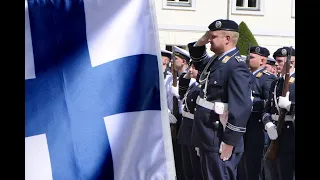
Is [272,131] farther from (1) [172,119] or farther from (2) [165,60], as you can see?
(2) [165,60]

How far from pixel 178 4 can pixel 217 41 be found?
19.0m

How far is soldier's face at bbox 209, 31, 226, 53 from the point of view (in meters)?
5.55

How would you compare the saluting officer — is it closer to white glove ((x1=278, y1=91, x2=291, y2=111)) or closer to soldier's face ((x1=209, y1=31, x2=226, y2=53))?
white glove ((x1=278, y1=91, x2=291, y2=111))

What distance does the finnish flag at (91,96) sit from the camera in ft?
8.92

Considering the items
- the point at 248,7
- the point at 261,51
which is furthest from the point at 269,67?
the point at 248,7

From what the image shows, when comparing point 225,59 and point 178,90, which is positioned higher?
point 225,59

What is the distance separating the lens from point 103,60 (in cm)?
277

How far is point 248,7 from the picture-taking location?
25312 mm

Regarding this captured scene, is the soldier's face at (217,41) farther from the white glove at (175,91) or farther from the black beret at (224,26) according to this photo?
the white glove at (175,91)

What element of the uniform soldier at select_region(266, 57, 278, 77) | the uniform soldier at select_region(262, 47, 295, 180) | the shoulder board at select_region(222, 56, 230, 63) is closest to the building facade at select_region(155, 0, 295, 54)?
the uniform soldier at select_region(266, 57, 278, 77)

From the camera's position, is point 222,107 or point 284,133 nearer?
point 222,107

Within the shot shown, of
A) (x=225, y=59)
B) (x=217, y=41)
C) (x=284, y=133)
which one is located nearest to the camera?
(x=225, y=59)
